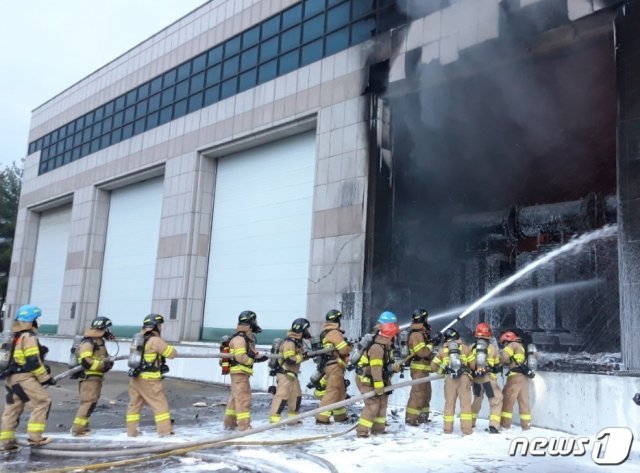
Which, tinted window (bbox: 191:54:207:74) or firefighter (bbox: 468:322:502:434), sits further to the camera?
tinted window (bbox: 191:54:207:74)

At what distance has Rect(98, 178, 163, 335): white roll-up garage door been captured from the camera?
20.3m

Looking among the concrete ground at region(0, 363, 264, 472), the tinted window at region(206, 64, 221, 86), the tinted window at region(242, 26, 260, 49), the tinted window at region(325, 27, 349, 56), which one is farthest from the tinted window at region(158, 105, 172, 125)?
the concrete ground at region(0, 363, 264, 472)

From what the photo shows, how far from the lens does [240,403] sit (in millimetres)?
8156

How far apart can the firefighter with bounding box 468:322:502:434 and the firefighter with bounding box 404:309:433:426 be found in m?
0.73

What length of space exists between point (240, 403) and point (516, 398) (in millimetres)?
4089

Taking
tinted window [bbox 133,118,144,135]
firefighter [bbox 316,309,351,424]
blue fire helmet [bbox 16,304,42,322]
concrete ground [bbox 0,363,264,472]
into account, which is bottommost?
concrete ground [bbox 0,363,264,472]

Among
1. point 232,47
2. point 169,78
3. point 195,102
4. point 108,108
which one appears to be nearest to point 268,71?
point 232,47

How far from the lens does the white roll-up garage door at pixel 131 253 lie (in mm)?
20344

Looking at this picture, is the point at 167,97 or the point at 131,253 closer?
the point at 167,97

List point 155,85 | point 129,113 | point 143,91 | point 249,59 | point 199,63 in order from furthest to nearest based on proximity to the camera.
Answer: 1. point 129,113
2. point 143,91
3. point 155,85
4. point 199,63
5. point 249,59

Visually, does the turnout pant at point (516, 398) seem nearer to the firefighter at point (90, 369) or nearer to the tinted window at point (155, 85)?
the firefighter at point (90, 369)

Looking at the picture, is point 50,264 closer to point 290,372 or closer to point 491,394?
point 290,372

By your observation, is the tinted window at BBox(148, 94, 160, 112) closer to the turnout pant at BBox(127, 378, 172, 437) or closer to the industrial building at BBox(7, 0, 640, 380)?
the industrial building at BBox(7, 0, 640, 380)

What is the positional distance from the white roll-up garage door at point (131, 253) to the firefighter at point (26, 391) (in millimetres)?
12653
